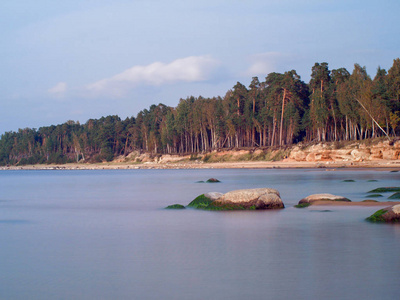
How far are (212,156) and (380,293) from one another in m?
88.3

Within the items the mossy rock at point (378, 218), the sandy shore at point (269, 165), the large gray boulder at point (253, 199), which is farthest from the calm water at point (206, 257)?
the sandy shore at point (269, 165)

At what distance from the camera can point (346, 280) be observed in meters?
9.45

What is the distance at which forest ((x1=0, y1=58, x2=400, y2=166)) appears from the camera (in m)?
66.2

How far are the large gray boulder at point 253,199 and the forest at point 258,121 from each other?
45.0 metres

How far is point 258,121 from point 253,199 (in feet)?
245

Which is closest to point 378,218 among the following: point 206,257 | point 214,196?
point 206,257

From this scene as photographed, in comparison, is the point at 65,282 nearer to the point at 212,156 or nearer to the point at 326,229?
the point at 326,229

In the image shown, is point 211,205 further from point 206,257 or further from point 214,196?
point 206,257

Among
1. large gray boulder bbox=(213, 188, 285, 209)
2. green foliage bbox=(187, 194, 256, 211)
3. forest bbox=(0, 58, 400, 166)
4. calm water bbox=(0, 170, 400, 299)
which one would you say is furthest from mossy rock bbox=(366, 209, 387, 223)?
forest bbox=(0, 58, 400, 166)

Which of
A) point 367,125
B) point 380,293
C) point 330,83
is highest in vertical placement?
point 330,83

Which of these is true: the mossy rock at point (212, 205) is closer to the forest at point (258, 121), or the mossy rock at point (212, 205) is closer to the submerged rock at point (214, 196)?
the submerged rock at point (214, 196)

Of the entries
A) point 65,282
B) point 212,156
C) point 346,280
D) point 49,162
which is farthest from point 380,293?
point 49,162

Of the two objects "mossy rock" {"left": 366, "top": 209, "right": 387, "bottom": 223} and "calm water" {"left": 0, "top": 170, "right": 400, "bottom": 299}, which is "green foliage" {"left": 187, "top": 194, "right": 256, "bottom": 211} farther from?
"mossy rock" {"left": 366, "top": 209, "right": 387, "bottom": 223}

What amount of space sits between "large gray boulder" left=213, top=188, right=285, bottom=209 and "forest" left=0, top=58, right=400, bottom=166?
45021 mm
